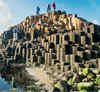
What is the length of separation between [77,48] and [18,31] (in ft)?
122

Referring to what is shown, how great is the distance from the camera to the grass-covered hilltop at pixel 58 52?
34375 millimetres

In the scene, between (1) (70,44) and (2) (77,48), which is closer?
(2) (77,48)

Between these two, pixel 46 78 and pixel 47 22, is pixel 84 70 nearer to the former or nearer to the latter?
pixel 46 78

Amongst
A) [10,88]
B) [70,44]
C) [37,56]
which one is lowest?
[10,88]

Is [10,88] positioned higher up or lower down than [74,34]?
lower down

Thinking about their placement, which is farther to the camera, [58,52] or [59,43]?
[59,43]

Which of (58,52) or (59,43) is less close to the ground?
(59,43)

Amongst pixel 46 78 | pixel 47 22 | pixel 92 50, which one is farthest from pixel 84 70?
pixel 47 22

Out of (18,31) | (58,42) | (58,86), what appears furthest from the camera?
(18,31)

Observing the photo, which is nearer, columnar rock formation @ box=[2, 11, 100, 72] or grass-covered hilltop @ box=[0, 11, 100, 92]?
grass-covered hilltop @ box=[0, 11, 100, 92]

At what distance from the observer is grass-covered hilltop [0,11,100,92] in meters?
34.4

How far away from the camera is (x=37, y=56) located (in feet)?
181

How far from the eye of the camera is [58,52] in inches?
2024

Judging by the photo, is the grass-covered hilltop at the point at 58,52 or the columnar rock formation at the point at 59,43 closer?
the grass-covered hilltop at the point at 58,52
